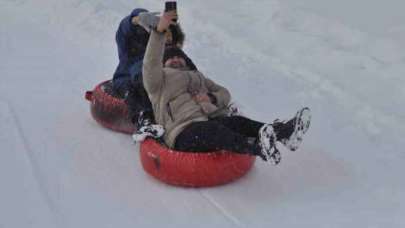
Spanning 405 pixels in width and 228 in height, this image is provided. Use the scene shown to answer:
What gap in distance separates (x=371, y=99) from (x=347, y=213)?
160cm

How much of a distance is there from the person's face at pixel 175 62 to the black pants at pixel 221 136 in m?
0.42

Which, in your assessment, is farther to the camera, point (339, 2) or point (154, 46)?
point (339, 2)

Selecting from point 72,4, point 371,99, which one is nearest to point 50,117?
point 371,99

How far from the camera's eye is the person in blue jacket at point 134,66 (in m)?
3.54

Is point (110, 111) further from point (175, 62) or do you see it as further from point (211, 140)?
point (211, 140)

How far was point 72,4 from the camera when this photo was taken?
7.61m

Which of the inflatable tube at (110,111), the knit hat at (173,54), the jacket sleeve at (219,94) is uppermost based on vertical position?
the knit hat at (173,54)

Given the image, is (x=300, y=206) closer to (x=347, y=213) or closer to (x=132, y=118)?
(x=347, y=213)

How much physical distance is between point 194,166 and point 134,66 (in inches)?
40.3

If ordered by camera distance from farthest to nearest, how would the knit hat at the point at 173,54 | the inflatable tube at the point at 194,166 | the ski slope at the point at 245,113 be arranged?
1. the knit hat at the point at 173,54
2. the inflatable tube at the point at 194,166
3. the ski slope at the point at 245,113

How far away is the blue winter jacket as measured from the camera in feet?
13.0

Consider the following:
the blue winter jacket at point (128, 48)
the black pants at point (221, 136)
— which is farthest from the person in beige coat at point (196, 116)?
the blue winter jacket at point (128, 48)

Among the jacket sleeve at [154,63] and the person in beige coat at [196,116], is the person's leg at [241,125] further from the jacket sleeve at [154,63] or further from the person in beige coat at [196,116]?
the jacket sleeve at [154,63]

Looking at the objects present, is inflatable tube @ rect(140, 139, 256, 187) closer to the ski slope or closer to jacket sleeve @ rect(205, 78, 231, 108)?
the ski slope
